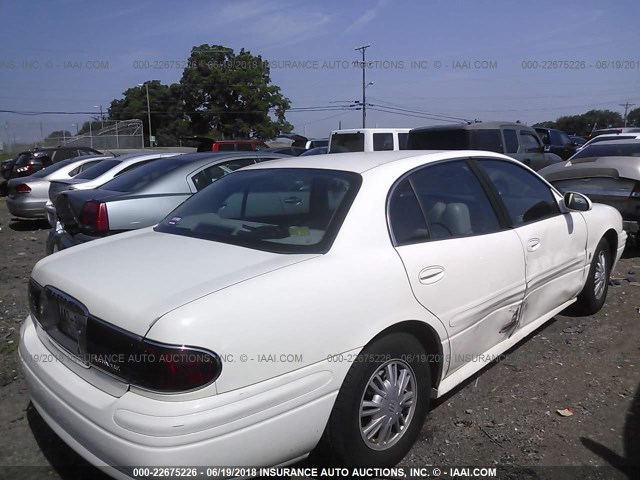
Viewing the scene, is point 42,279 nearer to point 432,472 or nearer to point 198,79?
point 432,472

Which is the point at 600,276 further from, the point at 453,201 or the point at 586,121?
the point at 586,121

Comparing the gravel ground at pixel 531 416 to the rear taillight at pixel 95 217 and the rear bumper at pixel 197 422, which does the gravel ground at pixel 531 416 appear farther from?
the rear taillight at pixel 95 217

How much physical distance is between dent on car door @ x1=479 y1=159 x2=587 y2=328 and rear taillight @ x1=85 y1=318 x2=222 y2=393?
7.53ft

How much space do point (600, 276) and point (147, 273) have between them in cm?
399

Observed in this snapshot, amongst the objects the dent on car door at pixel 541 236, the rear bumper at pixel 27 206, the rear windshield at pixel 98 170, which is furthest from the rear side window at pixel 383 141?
the dent on car door at pixel 541 236

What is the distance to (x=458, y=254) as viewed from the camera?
2781mm

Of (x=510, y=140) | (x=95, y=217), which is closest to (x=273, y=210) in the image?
(x=95, y=217)

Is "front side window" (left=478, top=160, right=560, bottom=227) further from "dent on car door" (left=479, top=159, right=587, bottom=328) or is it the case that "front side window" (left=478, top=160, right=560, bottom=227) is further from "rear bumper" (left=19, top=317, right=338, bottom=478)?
"rear bumper" (left=19, top=317, right=338, bottom=478)

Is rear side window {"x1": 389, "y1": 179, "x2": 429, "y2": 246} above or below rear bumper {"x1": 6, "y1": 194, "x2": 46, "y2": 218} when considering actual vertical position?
above

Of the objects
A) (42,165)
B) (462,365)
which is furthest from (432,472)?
(42,165)

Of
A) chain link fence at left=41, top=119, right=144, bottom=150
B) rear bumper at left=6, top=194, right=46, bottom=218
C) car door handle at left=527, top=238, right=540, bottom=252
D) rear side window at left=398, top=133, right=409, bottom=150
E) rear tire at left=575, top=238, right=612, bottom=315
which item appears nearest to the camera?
car door handle at left=527, top=238, right=540, bottom=252

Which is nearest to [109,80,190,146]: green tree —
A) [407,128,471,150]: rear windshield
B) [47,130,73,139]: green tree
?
[47,130,73,139]: green tree

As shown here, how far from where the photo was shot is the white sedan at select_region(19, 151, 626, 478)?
72.7 inches

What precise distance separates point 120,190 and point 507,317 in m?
3.96
